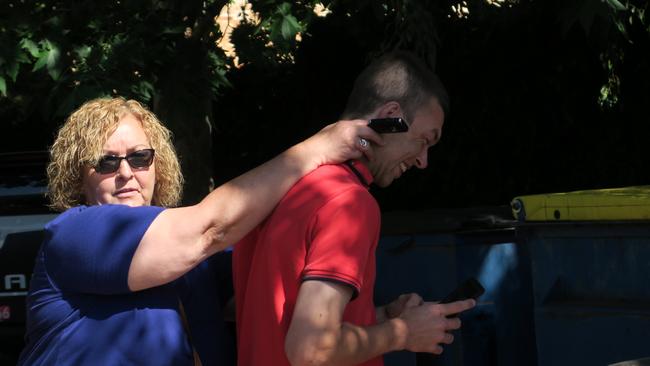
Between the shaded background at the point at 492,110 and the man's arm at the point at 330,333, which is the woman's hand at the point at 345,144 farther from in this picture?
the shaded background at the point at 492,110

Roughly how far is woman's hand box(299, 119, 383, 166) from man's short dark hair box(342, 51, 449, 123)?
6 centimetres

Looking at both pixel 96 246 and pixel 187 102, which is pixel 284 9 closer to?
pixel 187 102

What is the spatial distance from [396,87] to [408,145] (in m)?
0.13

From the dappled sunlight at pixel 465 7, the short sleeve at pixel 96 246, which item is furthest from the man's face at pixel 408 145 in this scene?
the dappled sunlight at pixel 465 7

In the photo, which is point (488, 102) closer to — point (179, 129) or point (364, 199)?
point (179, 129)

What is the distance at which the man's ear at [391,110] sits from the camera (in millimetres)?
2215

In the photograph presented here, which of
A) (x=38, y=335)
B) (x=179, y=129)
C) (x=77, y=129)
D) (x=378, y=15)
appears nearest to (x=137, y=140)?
(x=77, y=129)

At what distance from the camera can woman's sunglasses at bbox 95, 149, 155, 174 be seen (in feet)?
Answer: 7.93

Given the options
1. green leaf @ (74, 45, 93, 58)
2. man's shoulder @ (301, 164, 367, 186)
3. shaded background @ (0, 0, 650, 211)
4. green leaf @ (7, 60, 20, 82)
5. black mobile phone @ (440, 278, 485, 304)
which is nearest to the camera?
man's shoulder @ (301, 164, 367, 186)

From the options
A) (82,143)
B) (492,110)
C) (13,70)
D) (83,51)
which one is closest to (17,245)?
(13,70)

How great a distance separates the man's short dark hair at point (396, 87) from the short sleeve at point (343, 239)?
0.81ft

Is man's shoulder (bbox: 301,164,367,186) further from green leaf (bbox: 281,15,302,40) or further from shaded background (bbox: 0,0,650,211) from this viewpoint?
shaded background (bbox: 0,0,650,211)

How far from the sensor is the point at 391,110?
2.21 metres

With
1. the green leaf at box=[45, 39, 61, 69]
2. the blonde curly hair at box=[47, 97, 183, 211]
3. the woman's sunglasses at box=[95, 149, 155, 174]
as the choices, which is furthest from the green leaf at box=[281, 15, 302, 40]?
the woman's sunglasses at box=[95, 149, 155, 174]
